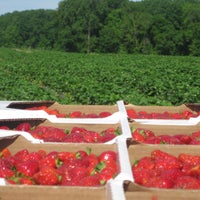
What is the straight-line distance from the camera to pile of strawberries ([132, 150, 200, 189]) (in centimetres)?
244

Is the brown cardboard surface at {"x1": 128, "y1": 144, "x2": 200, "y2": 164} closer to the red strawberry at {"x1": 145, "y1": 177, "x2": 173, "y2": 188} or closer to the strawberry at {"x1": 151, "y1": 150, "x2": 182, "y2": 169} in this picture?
the strawberry at {"x1": 151, "y1": 150, "x2": 182, "y2": 169}

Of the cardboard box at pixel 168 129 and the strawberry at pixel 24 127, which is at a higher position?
the strawberry at pixel 24 127

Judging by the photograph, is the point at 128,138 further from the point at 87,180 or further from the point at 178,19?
the point at 178,19

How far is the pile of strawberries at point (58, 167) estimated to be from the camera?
100.0 inches

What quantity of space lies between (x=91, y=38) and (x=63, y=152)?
71.1 m

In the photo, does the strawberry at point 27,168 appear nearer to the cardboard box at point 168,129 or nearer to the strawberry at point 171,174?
the strawberry at point 171,174

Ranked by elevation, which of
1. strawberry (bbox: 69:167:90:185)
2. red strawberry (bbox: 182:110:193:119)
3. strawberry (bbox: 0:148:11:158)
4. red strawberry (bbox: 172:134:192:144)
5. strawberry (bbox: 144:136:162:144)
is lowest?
red strawberry (bbox: 182:110:193:119)

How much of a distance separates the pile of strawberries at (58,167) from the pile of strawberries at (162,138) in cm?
54

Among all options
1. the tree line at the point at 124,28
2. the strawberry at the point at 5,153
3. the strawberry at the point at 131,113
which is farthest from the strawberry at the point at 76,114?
the tree line at the point at 124,28

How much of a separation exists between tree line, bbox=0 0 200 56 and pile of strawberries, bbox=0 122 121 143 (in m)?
59.8

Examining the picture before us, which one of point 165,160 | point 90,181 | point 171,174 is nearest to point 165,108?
point 165,160

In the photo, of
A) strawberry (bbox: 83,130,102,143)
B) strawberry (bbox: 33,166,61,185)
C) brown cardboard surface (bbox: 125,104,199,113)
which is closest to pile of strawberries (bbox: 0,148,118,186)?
strawberry (bbox: 33,166,61,185)

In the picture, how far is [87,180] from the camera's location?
2441 mm

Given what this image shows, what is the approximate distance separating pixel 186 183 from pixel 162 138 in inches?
43.1
